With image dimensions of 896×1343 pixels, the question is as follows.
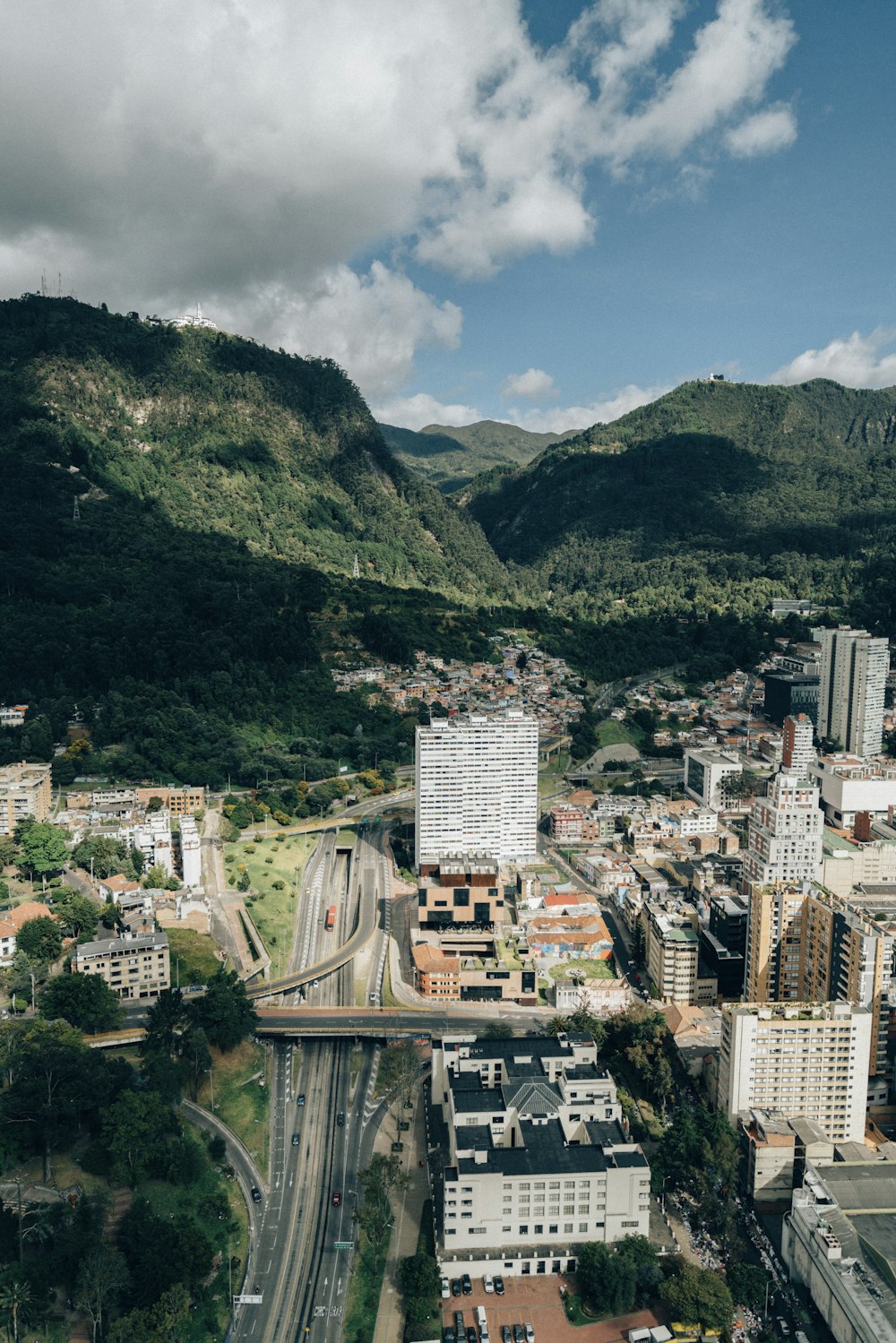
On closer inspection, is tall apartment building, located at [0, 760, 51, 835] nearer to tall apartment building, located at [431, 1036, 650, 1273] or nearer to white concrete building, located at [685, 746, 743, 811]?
tall apartment building, located at [431, 1036, 650, 1273]

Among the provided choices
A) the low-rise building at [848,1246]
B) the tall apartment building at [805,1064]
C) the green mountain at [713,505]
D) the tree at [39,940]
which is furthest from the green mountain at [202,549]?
the low-rise building at [848,1246]

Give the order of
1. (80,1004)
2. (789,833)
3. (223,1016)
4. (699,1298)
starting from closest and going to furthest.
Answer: (699,1298) → (80,1004) → (223,1016) → (789,833)

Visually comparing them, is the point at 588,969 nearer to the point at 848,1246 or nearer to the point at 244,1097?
the point at 244,1097

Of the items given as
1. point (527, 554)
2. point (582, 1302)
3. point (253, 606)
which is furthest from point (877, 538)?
point (582, 1302)

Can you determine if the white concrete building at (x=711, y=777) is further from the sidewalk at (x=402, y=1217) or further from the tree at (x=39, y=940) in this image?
the tree at (x=39, y=940)

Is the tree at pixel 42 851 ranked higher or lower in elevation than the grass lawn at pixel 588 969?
higher

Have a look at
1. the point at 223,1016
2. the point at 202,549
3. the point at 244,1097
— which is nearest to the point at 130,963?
the point at 223,1016

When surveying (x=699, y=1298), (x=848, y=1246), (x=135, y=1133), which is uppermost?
(x=135, y=1133)
